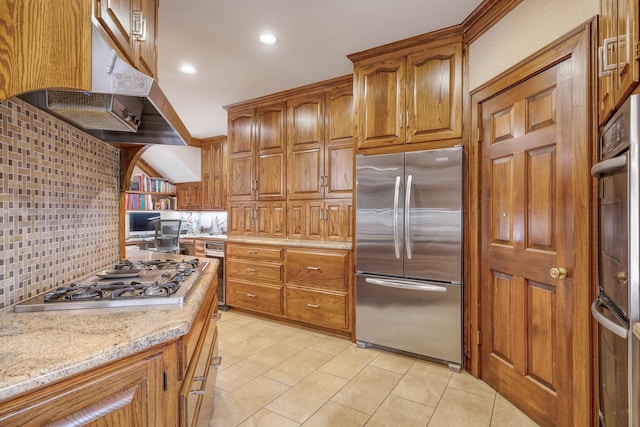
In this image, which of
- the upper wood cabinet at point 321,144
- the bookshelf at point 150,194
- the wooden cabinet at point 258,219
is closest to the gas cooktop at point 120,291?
the upper wood cabinet at point 321,144

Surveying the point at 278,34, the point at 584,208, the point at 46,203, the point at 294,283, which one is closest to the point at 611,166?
the point at 584,208

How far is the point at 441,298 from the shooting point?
2377mm

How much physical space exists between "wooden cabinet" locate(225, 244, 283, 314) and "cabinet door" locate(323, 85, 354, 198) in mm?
906

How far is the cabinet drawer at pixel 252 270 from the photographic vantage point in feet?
11.0

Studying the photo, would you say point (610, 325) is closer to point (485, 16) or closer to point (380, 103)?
point (485, 16)

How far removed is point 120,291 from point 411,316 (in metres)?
2.06

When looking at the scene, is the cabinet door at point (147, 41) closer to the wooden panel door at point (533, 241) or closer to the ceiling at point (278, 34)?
the ceiling at point (278, 34)

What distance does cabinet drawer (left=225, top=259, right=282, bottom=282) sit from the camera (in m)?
3.35

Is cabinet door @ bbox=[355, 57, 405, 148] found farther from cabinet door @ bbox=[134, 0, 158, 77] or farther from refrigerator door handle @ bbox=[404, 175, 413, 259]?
cabinet door @ bbox=[134, 0, 158, 77]

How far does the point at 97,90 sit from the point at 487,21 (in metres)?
2.34

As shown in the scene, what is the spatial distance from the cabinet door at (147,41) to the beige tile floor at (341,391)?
1880mm

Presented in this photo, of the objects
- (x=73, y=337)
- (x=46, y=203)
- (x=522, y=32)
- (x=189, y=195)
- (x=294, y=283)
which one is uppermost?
(x=522, y=32)

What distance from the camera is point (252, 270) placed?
351 cm

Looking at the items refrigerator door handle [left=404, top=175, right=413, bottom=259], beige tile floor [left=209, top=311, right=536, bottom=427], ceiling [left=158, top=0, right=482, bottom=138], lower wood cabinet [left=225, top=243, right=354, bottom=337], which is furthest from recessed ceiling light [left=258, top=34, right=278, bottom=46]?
beige tile floor [left=209, top=311, right=536, bottom=427]
